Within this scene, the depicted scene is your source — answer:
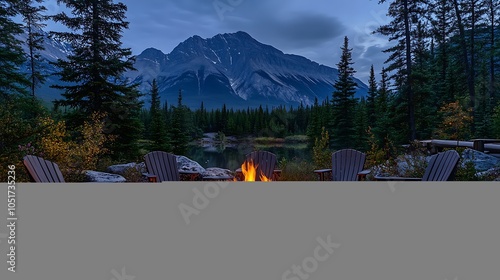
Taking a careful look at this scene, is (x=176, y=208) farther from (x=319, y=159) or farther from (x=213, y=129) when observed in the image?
(x=213, y=129)

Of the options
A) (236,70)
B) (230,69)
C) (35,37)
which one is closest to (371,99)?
(236,70)

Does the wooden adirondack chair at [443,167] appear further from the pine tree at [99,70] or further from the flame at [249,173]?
the pine tree at [99,70]

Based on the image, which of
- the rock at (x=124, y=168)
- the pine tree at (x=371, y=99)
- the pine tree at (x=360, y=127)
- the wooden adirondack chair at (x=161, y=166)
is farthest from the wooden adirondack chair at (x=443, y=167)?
the pine tree at (x=371, y=99)

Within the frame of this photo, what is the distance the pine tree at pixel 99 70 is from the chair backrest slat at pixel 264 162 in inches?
224

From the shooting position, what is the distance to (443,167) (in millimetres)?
2777

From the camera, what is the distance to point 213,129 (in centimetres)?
2462

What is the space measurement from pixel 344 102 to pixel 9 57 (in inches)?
510

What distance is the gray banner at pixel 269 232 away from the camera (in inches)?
64.1

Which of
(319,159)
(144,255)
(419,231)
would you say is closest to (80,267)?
(144,255)

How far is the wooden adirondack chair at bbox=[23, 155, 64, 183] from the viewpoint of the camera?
7.11 ft

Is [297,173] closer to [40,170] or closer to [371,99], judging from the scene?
[40,170]

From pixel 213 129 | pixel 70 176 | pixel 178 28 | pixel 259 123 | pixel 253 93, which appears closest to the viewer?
pixel 70 176

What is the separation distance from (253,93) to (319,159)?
1136 inches

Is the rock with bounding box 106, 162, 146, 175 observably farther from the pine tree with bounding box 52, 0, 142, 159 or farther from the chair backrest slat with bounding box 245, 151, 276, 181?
the pine tree with bounding box 52, 0, 142, 159
